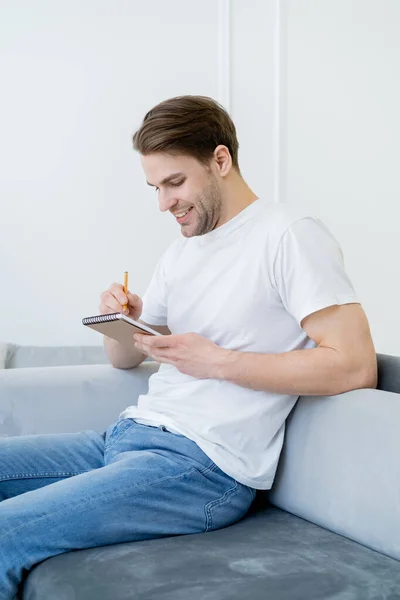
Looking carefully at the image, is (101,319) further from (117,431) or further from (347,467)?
(347,467)

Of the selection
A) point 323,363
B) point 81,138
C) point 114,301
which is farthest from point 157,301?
point 81,138

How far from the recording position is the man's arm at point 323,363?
5.03 ft

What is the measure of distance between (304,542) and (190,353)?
426 mm

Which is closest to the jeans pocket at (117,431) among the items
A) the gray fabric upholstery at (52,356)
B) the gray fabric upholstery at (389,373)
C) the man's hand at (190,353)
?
the man's hand at (190,353)

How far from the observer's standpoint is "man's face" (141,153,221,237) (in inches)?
70.1

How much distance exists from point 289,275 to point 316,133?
2.43 m

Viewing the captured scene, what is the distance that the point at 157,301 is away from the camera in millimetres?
2006

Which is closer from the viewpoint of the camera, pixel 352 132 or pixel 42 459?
pixel 42 459

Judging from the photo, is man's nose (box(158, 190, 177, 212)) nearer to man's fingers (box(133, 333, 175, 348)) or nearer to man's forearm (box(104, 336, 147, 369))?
man's fingers (box(133, 333, 175, 348))

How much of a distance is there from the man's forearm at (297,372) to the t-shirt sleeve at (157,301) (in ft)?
1.35

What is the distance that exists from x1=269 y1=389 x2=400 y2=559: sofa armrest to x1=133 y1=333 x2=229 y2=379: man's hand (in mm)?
208

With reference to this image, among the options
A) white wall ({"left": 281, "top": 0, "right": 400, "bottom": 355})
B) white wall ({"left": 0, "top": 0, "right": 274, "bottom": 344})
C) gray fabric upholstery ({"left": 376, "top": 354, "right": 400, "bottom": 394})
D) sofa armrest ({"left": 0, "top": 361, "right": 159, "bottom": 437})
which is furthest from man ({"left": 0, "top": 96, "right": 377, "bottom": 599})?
white wall ({"left": 281, "top": 0, "right": 400, "bottom": 355})

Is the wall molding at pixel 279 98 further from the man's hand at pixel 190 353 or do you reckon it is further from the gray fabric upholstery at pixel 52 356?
the man's hand at pixel 190 353

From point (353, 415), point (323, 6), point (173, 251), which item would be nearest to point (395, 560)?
point (353, 415)
